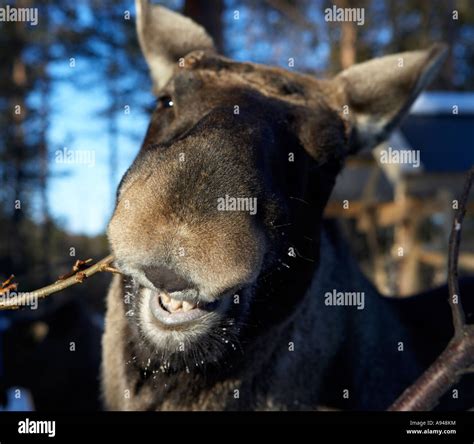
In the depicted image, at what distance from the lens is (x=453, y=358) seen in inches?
104

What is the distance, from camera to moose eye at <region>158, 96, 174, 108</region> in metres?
3.74

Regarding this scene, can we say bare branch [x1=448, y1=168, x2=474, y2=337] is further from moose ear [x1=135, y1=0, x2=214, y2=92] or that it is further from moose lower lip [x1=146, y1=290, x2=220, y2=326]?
moose ear [x1=135, y1=0, x2=214, y2=92]

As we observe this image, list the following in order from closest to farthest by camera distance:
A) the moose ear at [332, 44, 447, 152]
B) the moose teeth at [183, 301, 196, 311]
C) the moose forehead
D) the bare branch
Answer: the bare branch, the moose teeth at [183, 301, 196, 311], the moose forehead, the moose ear at [332, 44, 447, 152]

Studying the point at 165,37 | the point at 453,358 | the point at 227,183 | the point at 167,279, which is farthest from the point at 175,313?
the point at 165,37

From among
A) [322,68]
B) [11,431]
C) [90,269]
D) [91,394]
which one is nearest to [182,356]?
[90,269]

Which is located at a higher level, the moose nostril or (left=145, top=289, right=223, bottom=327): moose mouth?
the moose nostril

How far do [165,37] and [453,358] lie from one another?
302 centimetres

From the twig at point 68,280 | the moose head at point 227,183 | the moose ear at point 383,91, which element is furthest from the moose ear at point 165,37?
the twig at point 68,280

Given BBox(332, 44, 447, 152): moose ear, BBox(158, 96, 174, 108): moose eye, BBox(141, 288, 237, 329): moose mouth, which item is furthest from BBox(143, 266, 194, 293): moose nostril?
BBox(332, 44, 447, 152): moose ear

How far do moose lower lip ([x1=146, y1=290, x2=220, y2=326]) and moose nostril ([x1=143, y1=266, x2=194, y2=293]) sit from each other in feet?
1.02

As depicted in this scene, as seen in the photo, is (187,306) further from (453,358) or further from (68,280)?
(453,358)

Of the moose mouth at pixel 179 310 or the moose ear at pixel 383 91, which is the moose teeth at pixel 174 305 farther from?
the moose ear at pixel 383 91

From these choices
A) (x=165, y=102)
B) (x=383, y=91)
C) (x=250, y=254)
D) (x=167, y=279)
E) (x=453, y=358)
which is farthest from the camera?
(x=383, y=91)

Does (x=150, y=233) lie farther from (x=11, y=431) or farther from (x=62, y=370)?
(x=62, y=370)
